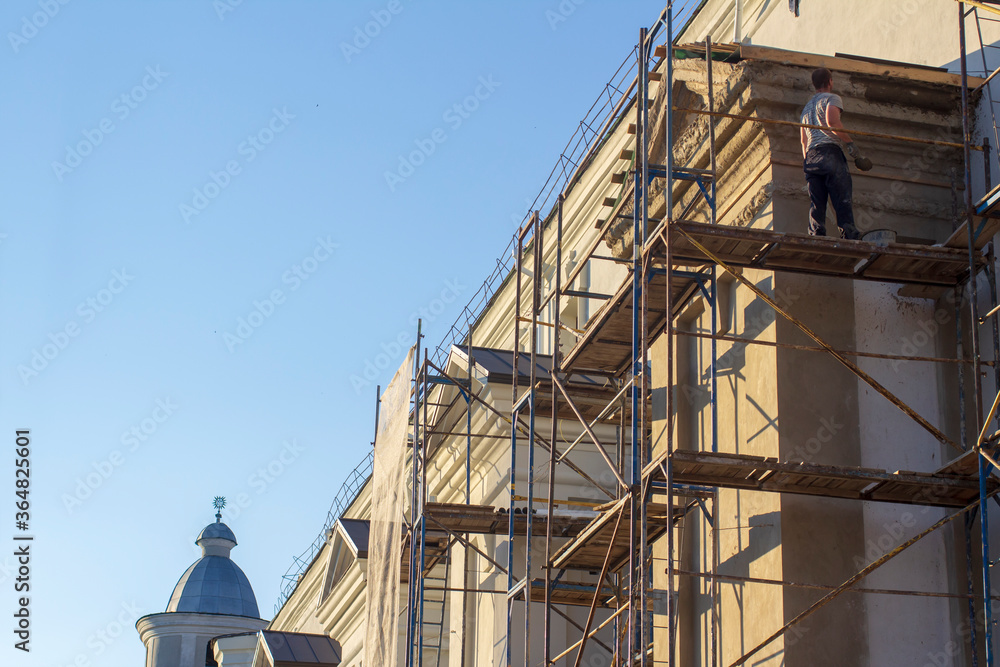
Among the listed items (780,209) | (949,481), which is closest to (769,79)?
(780,209)

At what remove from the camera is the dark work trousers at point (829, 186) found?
12.2 m

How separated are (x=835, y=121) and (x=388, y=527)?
39.0 ft

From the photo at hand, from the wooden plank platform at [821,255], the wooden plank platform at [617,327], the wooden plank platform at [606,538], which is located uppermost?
the wooden plank platform at [617,327]

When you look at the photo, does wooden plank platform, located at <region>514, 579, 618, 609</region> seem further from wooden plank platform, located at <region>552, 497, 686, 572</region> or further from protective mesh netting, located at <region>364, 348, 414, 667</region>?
protective mesh netting, located at <region>364, 348, 414, 667</region>

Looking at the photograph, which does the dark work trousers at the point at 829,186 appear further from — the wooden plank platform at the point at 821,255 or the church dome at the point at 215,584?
the church dome at the point at 215,584

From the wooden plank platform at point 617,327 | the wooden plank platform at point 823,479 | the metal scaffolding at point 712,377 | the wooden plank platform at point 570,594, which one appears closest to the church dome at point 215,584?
the wooden plank platform at point 570,594

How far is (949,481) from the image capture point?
1158 cm

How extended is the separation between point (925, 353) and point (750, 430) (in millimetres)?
1747

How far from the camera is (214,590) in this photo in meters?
68.4

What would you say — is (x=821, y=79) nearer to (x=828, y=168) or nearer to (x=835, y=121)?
(x=835, y=121)

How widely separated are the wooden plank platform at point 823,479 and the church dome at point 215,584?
58177 mm

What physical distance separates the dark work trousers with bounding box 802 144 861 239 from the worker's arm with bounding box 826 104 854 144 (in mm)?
134

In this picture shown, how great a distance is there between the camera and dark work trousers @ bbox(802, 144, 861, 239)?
40.1ft

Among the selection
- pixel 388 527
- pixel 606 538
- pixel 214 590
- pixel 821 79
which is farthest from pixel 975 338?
pixel 214 590
